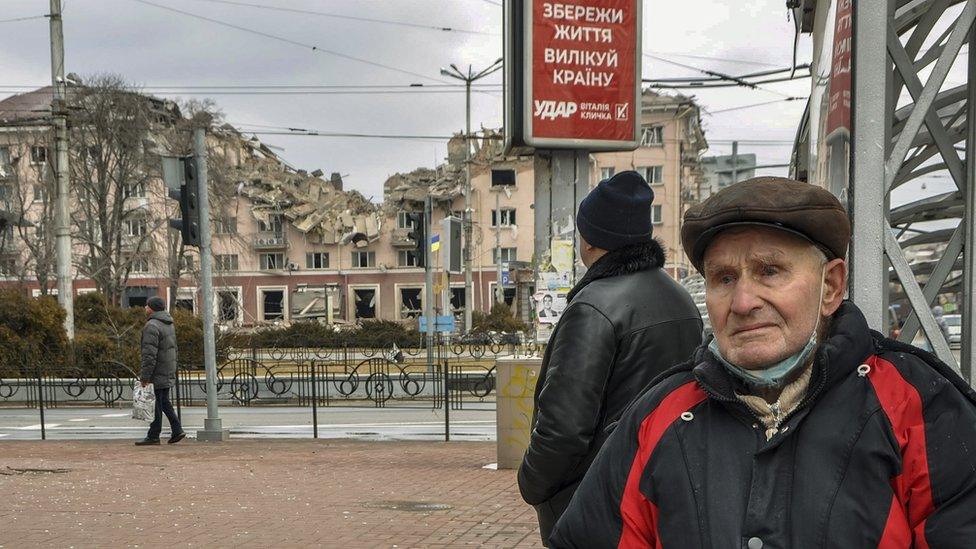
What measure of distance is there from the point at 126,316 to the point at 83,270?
37.1 feet

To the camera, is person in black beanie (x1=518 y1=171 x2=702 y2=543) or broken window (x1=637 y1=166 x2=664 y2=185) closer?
person in black beanie (x1=518 y1=171 x2=702 y2=543)

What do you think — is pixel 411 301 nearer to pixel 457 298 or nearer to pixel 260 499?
pixel 457 298

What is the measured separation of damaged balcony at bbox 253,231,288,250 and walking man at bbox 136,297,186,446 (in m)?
58.0

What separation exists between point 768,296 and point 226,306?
5698cm

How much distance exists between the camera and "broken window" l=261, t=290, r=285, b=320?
6975 centimetres

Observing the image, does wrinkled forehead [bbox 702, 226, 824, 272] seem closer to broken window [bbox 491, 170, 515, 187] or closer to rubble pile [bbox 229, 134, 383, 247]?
broken window [bbox 491, 170, 515, 187]

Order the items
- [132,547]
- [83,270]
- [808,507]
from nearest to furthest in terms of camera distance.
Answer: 1. [808,507]
2. [132,547]
3. [83,270]

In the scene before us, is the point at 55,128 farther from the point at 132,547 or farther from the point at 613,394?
the point at 613,394

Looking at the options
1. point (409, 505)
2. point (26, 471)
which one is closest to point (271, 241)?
point (26, 471)

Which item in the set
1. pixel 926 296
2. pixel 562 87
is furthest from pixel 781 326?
pixel 562 87

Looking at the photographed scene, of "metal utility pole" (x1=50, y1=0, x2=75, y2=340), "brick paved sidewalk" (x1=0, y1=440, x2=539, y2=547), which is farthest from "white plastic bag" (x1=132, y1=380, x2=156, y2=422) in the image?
"metal utility pole" (x1=50, y1=0, x2=75, y2=340)

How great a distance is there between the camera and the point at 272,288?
7031cm

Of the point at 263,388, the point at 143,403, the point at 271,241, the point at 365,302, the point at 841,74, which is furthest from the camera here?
Result: the point at 271,241

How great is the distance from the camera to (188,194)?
12.9 m
